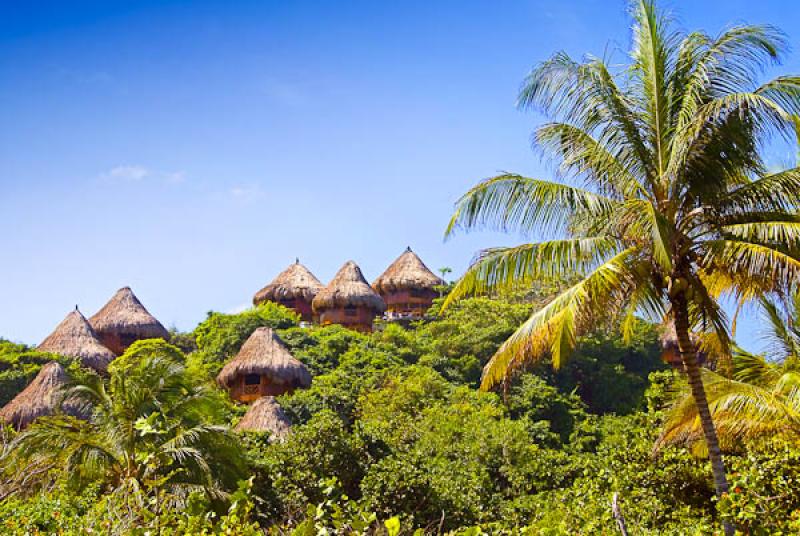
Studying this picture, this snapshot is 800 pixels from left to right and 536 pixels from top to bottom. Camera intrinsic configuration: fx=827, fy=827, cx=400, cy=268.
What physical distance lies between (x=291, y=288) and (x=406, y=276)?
4799mm

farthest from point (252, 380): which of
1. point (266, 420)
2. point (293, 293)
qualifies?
point (293, 293)

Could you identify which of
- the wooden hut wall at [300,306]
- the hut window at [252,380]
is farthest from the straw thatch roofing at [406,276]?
the hut window at [252,380]

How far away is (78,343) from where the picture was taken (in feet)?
81.5

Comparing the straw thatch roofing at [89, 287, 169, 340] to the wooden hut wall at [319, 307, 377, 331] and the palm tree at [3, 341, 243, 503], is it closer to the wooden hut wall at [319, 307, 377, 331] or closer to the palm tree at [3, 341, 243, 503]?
the wooden hut wall at [319, 307, 377, 331]

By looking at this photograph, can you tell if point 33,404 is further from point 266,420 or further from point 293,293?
point 293,293

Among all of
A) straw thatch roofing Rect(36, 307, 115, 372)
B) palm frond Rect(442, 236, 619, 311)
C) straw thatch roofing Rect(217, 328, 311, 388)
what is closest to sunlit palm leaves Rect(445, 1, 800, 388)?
palm frond Rect(442, 236, 619, 311)

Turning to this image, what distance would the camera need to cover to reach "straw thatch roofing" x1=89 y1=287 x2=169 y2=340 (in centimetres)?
2753

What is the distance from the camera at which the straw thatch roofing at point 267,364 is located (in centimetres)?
2225

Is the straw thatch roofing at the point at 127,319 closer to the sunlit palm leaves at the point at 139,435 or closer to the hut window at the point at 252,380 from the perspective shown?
the hut window at the point at 252,380

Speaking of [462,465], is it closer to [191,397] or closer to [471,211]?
[191,397]

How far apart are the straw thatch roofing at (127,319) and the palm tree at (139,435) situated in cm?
1486

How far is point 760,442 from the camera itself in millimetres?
9961

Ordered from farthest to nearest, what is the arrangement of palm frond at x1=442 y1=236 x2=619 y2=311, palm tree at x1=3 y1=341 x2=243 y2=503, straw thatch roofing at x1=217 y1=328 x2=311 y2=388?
straw thatch roofing at x1=217 y1=328 x2=311 y2=388, palm tree at x1=3 y1=341 x2=243 y2=503, palm frond at x1=442 y1=236 x2=619 y2=311

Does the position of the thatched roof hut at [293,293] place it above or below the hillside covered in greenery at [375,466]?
above
